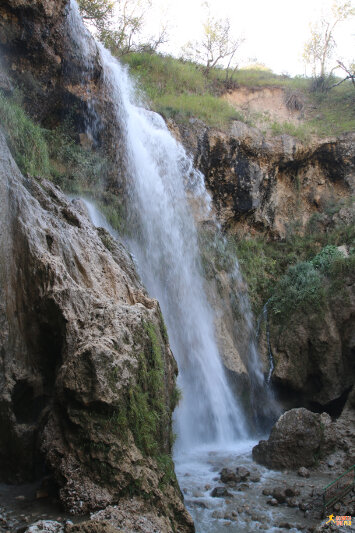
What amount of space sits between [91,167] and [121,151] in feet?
4.35

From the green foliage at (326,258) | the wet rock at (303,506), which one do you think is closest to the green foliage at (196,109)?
the green foliage at (326,258)

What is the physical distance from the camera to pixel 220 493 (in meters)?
6.75

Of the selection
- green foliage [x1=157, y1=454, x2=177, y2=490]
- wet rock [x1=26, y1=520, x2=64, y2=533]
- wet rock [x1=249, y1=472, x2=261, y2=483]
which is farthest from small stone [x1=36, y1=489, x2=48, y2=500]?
wet rock [x1=249, y1=472, x2=261, y2=483]

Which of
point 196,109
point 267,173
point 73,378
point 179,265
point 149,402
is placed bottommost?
point 149,402

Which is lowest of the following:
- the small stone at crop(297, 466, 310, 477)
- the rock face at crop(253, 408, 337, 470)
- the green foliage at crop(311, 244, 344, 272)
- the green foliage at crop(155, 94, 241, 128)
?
the small stone at crop(297, 466, 310, 477)

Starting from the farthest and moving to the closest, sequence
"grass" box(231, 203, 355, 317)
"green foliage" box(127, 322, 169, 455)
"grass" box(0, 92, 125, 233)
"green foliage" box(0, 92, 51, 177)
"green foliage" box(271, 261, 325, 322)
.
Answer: "grass" box(231, 203, 355, 317) < "green foliage" box(271, 261, 325, 322) < "grass" box(0, 92, 125, 233) < "green foliage" box(0, 92, 51, 177) < "green foliage" box(127, 322, 169, 455)

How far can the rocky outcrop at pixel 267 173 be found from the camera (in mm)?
15711

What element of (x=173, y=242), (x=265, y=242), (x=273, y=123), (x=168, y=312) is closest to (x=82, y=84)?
(x=173, y=242)

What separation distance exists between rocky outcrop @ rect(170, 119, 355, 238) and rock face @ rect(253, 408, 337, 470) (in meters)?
8.61

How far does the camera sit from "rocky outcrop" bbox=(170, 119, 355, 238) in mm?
15711

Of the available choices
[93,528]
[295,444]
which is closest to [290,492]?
[295,444]

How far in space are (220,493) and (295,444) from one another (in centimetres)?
213

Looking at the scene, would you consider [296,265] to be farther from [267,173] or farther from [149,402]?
[149,402]

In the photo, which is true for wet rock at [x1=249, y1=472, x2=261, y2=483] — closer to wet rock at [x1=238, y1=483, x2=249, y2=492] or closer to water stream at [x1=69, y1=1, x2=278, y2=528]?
wet rock at [x1=238, y1=483, x2=249, y2=492]
